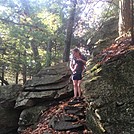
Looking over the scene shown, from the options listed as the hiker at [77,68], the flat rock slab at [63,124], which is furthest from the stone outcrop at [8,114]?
the hiker at [77,68]

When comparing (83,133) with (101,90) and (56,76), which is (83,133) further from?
(56,76)

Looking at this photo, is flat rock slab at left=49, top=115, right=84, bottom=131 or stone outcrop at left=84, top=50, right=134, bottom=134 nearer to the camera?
stone outcrop at left=84, top=50, right=134, bottom=134

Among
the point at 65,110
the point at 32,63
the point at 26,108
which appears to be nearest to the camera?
the point at 65,110

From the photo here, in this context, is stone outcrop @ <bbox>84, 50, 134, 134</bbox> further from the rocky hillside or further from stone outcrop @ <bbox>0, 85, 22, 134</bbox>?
stone outcrop @ <bbox>0, 85, 22, 134</bbox>

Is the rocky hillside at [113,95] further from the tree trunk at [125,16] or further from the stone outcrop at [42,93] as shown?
the stone outcrop at [42,93]

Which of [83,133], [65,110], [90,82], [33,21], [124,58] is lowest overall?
[83,133]

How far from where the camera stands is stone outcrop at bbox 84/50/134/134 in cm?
589

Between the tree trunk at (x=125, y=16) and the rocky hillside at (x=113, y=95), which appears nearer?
the rocky hillside at (x=113, y=95)

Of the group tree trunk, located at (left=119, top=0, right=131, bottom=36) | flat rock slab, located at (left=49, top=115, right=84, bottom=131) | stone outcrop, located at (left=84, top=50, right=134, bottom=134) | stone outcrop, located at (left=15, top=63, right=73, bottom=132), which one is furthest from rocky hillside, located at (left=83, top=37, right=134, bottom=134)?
stone outcrop, located at (left=15, top=63, right=73, bottom=132)

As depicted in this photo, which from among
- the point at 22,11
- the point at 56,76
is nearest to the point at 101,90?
the point at 56,76

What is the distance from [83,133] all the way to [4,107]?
22.9 ft

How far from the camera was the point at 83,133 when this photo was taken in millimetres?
7531

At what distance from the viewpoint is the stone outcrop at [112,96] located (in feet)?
19.3

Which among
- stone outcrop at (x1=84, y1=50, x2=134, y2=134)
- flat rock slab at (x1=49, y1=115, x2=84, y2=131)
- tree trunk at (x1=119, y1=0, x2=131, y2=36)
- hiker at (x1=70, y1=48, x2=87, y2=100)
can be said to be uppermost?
tree trunk at (x1=119, y1=0, x2=131, y2=36)
